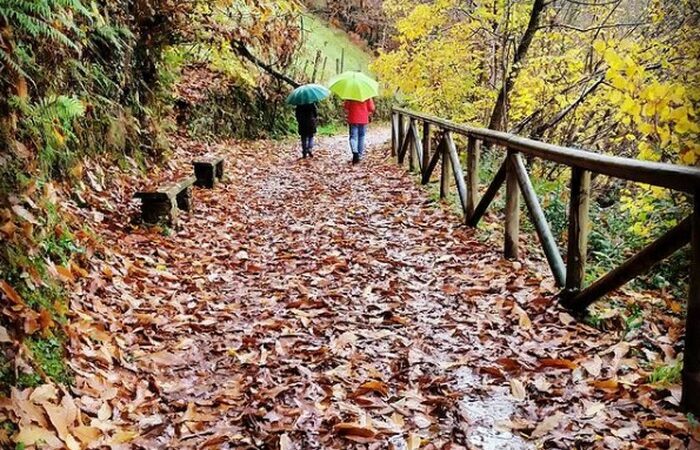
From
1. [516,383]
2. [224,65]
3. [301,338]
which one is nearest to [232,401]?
[301,338]

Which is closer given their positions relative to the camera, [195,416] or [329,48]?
[195,416]

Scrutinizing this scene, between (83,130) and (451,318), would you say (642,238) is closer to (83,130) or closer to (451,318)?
(451,318)

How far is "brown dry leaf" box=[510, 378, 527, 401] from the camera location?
3318mm

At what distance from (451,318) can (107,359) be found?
2.49 m

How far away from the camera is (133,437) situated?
308 centimetres

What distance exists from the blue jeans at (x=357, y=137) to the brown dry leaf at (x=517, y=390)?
1001cm

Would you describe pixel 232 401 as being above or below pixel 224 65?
below

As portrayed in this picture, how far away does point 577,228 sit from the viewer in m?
4.20

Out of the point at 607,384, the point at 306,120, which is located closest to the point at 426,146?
the point at 306,120

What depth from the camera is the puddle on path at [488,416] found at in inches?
114

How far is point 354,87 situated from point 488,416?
1042 cm

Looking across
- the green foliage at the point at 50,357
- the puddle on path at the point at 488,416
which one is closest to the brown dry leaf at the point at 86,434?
the green foliage at the point at 50,357

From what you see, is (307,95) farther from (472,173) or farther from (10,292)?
(10,292)

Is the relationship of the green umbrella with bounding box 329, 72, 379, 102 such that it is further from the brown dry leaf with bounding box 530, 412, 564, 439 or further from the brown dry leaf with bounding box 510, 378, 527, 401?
the brown dry leaf with bounding box 530, 412, 564, 439
